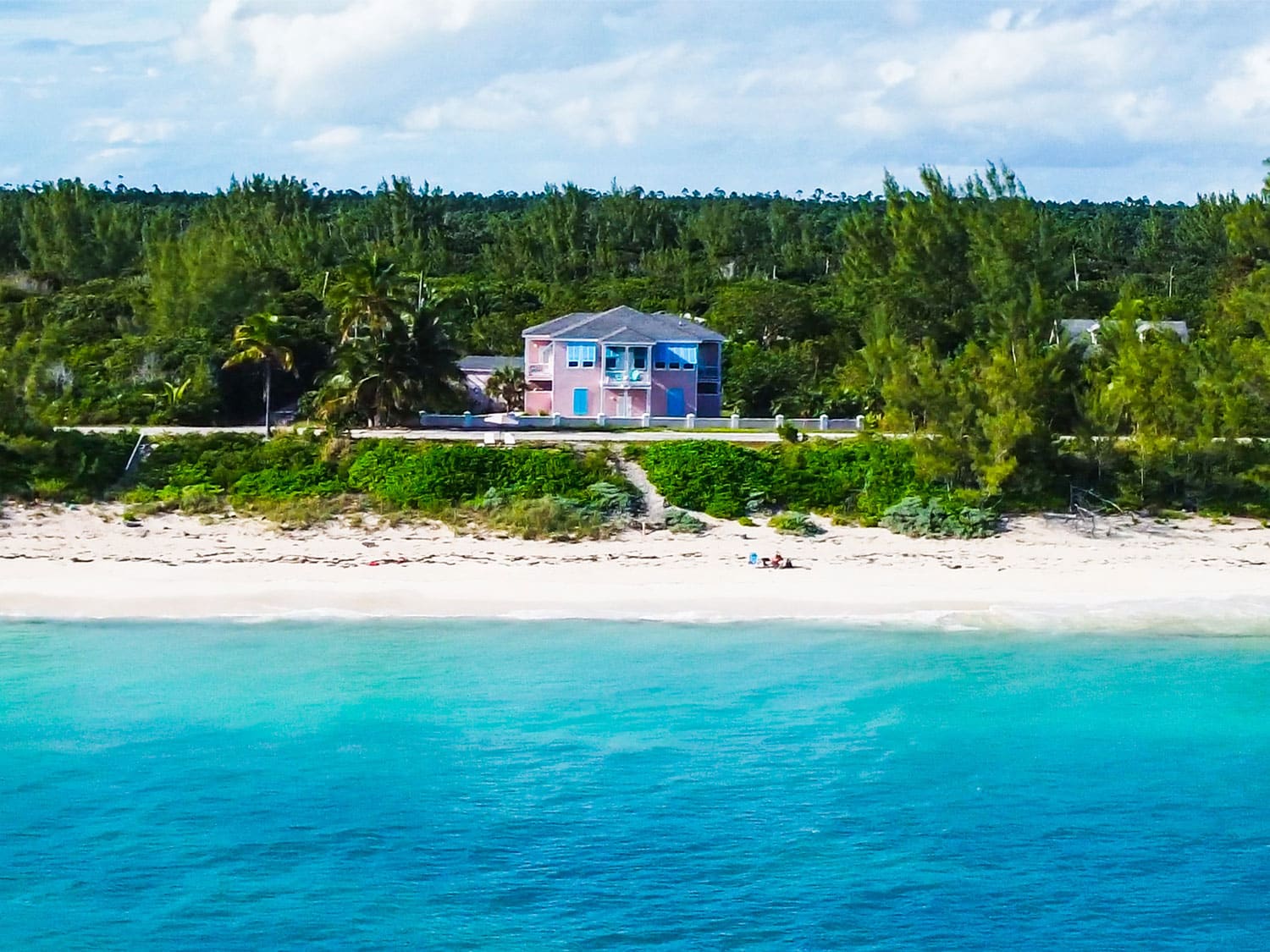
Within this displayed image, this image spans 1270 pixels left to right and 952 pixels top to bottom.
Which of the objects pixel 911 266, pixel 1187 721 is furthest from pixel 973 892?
pixel 911 266

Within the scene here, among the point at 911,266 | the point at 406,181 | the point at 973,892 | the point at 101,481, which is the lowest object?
the point at 973,892

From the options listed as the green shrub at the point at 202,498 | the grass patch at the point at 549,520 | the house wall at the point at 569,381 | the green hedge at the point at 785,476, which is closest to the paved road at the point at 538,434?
the green hedge at the point at 785,476

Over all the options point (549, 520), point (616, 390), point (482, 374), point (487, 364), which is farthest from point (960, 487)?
point (487, 364)

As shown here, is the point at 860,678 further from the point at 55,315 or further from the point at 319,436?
the point at 55,315

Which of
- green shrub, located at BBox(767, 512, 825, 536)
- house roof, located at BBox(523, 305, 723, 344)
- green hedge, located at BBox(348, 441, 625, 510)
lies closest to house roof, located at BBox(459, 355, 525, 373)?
house roof, located at BBox(523, 305, 723, 344)

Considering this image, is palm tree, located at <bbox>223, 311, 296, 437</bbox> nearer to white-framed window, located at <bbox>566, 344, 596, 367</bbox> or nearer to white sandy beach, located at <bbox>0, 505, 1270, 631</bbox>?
white sandy beach, located at <bbox>0, 505, 1270, 631</bbox>

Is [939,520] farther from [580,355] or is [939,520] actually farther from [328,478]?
[580,355]
